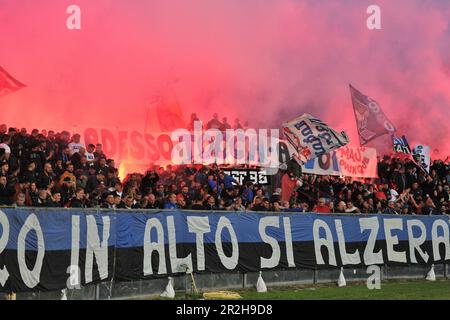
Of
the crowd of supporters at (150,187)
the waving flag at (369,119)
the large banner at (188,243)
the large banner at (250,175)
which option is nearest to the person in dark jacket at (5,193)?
the crowd of supporters at (150,187)

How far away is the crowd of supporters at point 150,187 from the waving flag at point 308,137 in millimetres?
799

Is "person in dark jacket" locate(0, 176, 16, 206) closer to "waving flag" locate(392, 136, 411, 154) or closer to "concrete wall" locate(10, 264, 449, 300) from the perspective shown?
"concrete wall" locate(10, 264, 449, 300)

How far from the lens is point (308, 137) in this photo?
850 inches

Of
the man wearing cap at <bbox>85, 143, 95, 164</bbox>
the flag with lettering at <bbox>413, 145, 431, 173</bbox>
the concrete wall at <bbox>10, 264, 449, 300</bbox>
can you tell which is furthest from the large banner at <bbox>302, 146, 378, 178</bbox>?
the man wearing cap at <bbox>85, 143, 95, 164</bbox>

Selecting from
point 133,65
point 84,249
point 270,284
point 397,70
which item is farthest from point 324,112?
point 84,249

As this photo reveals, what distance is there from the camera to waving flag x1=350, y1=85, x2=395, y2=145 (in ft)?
81.7

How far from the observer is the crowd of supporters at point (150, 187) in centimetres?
1509

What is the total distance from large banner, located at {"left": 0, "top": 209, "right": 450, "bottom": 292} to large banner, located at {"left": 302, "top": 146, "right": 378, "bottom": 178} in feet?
15.0

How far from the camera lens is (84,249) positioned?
13016mm

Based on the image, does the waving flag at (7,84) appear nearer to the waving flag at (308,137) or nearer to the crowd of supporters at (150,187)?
the crowd of supporters at (150,187)

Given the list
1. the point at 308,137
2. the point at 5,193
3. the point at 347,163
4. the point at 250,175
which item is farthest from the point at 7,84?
the point at 347,163
